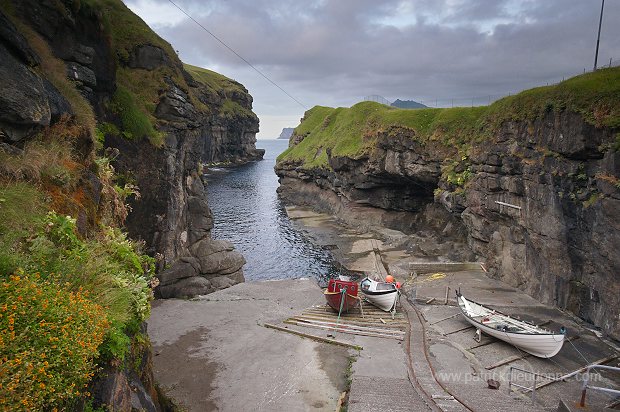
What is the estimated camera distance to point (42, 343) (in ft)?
21.1

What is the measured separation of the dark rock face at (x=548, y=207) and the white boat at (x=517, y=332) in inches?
201

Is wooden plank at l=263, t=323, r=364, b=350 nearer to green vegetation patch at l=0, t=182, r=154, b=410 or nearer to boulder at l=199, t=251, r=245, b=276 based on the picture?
green vegetation patch at l=0, t=182, r=154, b=410

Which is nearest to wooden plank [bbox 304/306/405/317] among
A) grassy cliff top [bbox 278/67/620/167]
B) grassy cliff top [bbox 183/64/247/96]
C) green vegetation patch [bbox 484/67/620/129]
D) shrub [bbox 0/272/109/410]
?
green vegetation patch [bbox 484/67/620/129]

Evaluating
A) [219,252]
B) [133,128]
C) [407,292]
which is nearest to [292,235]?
[219,252]

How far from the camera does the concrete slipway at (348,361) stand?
15516 millimetres

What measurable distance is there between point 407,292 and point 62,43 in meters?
27.6

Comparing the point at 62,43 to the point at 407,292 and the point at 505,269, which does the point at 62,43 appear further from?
the point at 505,269

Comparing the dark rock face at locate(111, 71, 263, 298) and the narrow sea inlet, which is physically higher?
the dark rock face at locate(111, 71, 263, 298)

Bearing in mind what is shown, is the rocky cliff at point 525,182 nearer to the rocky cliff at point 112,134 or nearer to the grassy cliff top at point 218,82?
the rocky cliff at point 112,134

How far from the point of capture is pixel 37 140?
12.3 meters

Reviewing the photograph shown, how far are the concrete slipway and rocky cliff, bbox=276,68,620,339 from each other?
10.9ft

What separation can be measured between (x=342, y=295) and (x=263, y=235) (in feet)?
125

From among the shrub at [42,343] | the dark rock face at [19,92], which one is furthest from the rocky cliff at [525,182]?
the dark rock face at [19,92]

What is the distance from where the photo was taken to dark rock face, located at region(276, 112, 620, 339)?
23672 mm
